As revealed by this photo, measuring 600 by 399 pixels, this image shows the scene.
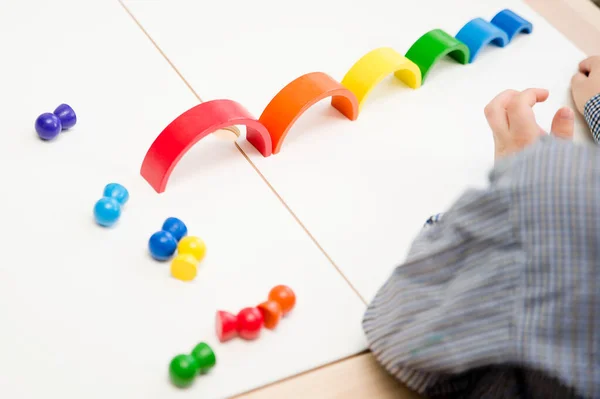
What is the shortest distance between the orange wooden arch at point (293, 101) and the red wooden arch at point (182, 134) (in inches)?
2.4

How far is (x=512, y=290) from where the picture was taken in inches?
24.4

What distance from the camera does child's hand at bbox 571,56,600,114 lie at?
1175mm

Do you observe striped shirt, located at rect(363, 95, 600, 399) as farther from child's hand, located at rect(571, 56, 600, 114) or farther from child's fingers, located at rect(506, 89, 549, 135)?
child's hand, located at rect(571, 56, 600, 114)

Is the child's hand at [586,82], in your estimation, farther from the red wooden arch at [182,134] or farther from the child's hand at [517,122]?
the red wooden arch at [182,134]

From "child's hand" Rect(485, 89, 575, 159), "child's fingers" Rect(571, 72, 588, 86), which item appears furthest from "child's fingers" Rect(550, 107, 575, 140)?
"child's fingers" Rect(571, 72, 588, 86)

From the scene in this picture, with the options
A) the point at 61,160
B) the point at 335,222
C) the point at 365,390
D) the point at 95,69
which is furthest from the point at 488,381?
the point at 95,69

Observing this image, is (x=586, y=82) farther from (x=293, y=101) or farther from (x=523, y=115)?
(x=293, y=101)

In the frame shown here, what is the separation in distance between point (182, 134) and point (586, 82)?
72 centimetres

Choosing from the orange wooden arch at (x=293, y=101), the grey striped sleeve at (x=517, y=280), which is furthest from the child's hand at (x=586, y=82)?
the grey striped sleeve at (x=517, y=280)

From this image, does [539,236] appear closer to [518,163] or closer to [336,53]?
[518,163]

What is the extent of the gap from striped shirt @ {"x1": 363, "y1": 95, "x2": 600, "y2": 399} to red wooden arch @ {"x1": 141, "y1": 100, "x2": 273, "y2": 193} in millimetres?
320

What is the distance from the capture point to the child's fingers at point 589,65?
1.22 meters

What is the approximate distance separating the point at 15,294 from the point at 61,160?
8.6 inches

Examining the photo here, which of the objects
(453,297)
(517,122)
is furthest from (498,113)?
(453,297)
